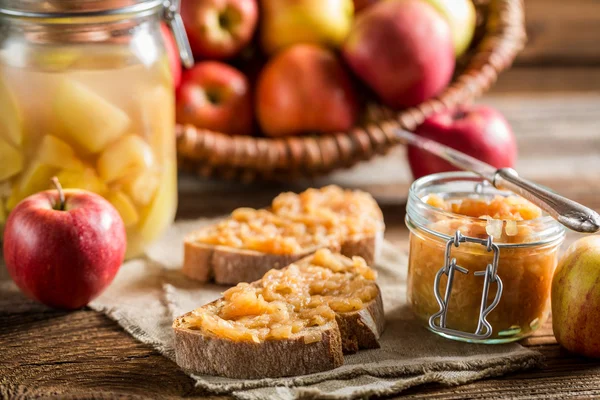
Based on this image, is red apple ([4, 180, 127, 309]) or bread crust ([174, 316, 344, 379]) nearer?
bread crust ([174, 316, 344, 379])

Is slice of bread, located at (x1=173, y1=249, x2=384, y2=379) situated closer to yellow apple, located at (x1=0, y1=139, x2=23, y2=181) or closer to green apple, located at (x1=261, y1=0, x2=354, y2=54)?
yellow apple, located at (x1=0, y1=139, x2=23, y2=181)

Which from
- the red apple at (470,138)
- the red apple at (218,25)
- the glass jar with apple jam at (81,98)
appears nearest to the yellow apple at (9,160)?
the glass jar with apple jam at (81,98)

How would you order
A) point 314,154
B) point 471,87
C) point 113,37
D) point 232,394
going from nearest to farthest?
point 232,394 < point 113,37 < point 314,154 < point 471,87

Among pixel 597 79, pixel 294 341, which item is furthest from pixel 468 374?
pixel 597 79

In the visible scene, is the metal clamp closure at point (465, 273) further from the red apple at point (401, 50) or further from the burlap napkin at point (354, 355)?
the red apple at point (401, 50)

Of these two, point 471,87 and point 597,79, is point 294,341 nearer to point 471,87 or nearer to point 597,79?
point 471,87

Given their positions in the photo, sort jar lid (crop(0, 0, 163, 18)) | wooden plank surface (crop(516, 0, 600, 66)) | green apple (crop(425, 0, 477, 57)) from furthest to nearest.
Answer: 1. wooden plank surface (crop(516, 0, 600, 66))
2. green apple (crop(425, 0, 477, 57))
3. jar lid (crop(0, 0, 163, 18))

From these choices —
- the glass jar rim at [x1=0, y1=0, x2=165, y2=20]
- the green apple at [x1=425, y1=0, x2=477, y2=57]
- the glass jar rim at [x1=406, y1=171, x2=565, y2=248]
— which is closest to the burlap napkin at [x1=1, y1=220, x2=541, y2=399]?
the glass jar rim at [x1=406, y1=171, x2=565, y2=248]

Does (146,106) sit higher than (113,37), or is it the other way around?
(113,37)
